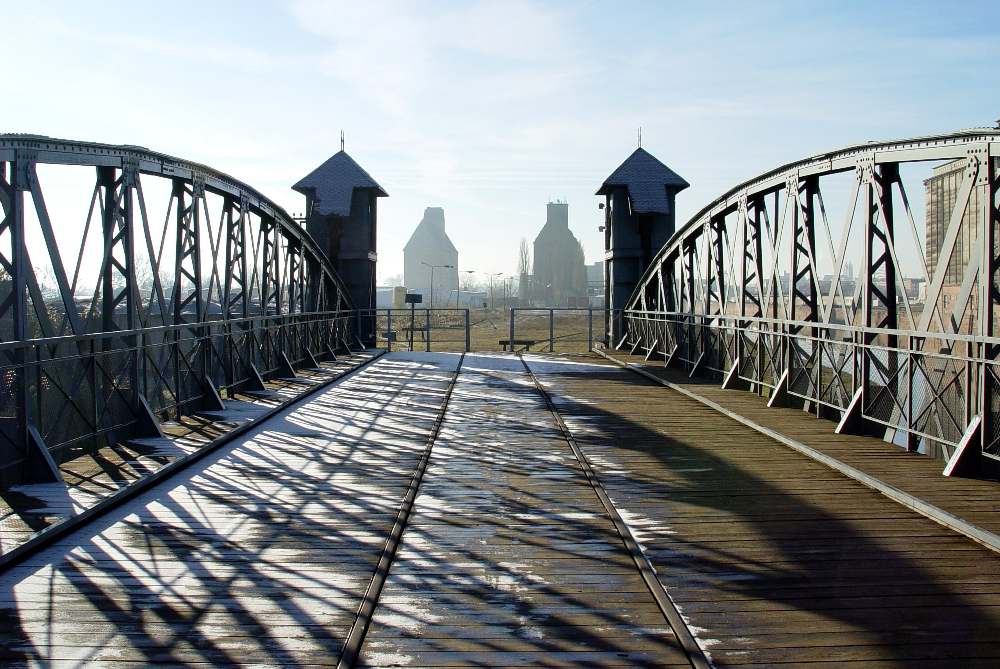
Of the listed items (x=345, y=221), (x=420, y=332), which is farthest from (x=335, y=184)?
(x=420, y=332)

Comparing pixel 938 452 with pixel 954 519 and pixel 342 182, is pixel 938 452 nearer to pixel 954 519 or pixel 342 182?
pixel 954 519

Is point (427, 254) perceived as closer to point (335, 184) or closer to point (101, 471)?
point (335, 184)

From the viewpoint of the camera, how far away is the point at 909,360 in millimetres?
9000

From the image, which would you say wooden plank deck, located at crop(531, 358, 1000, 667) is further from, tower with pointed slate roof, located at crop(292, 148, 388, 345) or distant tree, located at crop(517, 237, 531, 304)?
distant tree, located at crop(517, 237, 531, 304)

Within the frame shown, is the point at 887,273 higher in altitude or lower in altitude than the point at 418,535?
higher

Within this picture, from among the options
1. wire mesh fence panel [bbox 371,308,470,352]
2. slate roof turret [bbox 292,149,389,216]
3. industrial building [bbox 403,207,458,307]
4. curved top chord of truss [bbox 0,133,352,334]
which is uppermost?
industrial building [bbox 403,207,458,307]

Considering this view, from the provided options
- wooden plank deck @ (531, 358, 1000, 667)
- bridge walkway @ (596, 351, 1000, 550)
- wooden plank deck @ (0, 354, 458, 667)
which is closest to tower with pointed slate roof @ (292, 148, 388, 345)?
bridge walkway @ (596, 351, 1000, 550)

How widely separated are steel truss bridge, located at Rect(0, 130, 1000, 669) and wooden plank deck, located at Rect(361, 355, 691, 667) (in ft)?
0.08

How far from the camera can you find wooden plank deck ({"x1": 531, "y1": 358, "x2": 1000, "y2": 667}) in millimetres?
4375

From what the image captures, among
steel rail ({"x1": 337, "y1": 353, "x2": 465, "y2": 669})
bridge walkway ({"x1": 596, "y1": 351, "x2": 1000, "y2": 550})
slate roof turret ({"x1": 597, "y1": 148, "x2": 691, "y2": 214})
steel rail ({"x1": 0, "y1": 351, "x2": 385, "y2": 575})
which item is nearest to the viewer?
steel rail ({"x1": 337, "y1": 353, "x2": 465, "y2": 669})

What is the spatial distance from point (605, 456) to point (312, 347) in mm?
12378

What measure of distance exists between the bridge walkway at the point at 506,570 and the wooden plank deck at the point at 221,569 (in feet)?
0.06

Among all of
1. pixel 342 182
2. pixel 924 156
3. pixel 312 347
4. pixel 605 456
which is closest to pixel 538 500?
pixel 605 456

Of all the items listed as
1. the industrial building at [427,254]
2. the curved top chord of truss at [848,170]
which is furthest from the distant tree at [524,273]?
the curved top chord of truss at [848,170]
